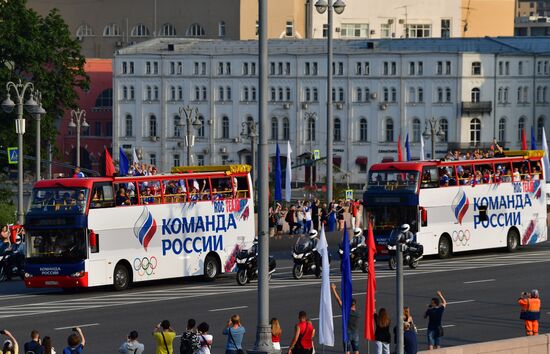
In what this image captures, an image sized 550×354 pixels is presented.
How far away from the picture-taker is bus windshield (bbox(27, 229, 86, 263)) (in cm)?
5406

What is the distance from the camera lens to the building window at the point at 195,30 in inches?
7023

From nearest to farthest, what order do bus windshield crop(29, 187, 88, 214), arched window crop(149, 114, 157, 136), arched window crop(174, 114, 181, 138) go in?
bus windshield crop(29, 187, 88, 214)
arched window crop(174, 114, 181, 138)
arched window crop(149, 114, 157, 136)

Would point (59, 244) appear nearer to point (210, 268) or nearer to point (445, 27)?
point (210, 268)

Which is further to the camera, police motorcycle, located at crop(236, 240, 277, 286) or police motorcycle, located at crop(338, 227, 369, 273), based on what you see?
police motorcycle, located at crop(338, 227, 369, 273)

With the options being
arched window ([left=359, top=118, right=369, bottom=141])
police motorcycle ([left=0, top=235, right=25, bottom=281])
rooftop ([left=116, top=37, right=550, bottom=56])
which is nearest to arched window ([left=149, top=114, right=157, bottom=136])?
rooftop ([left=116, top=37, right=550, bottom=56])

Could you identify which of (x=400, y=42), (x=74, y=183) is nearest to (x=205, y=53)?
(x=400, y=42)

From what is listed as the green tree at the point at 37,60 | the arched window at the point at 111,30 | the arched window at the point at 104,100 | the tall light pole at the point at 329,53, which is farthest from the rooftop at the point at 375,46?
the tall light pole at the point at 329,53

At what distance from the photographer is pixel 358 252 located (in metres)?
60.8

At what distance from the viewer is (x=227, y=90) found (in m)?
164

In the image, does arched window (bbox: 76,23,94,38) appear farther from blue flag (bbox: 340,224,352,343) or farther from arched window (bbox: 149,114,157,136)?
blue flag (bbox: 340,224,352,343)

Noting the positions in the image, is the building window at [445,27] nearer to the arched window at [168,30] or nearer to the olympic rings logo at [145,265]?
the arched window at [168,30]

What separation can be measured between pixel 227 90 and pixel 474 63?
2227 centimetres

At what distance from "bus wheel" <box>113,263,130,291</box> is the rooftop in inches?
4023

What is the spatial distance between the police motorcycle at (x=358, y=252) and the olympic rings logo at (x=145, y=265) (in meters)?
6.46
